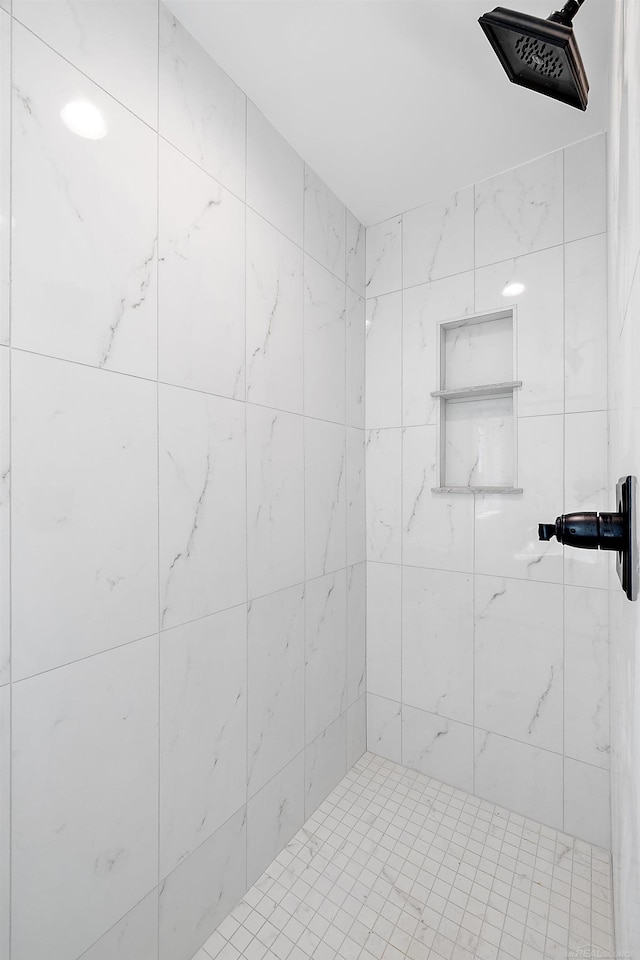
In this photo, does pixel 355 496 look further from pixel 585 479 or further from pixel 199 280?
pixel 199 280

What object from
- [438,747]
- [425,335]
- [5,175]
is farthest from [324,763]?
[5,175]

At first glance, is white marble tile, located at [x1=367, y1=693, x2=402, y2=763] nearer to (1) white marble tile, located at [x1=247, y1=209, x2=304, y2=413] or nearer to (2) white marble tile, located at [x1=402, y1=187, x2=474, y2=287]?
(1) white marble tile, located at [x1=247, y1=209, x2=304, y2=413]

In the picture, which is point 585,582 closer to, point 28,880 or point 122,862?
point 122,862

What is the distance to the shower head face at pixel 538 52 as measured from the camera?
3.10ft

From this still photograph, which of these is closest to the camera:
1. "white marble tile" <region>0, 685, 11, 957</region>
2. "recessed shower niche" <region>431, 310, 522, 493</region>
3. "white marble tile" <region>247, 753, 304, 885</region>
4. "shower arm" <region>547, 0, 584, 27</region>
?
"white marble tile" <region>0, 685, 11, 957</region>

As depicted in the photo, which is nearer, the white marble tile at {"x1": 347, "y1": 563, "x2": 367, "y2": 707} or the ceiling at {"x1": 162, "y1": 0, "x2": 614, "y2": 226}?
the ceiling at {"x1": 162, "y1": 0, "x2": 614, "y2": 226}

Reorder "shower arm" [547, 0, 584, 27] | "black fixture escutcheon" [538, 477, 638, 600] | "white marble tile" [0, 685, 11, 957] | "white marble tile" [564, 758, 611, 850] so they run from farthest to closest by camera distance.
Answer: "white marble tile" [564, 758, 611, 850], "shower arm" [547, 0, 584, 27], "white marble tile" [0, 685, 11, 957], "black fixture escutcheon" [538, 477, 638, 600]

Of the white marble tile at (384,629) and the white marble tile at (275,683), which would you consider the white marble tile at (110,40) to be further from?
the white marble tile at (384,629)

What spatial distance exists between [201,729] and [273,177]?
1702 millimetres

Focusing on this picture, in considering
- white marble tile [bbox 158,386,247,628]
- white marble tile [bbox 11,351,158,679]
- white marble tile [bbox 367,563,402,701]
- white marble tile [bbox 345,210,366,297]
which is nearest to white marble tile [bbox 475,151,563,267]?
white marble tile [bbox 345,210,366,297]

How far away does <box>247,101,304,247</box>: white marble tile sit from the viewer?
1.47 metres

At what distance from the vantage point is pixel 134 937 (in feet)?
3.54

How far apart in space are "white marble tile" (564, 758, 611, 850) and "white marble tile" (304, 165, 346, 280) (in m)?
2.04

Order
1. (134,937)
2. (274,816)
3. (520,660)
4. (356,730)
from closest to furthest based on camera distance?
(134,937) < (274,816) < (520,660) < (356,730)
